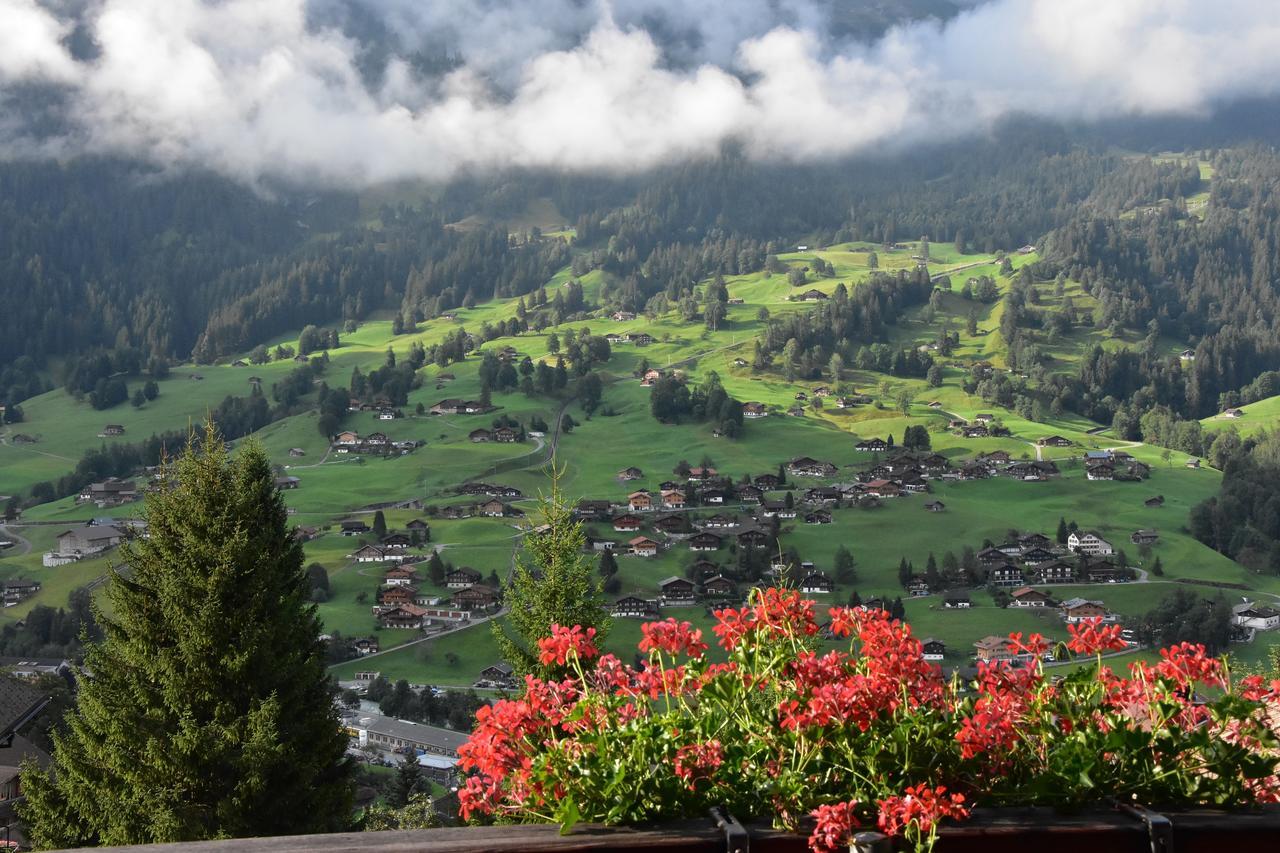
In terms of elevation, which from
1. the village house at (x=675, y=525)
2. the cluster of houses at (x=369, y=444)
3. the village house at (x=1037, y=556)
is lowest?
the village house at (x=1037, y=556)

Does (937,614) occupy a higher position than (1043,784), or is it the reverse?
(1043,784)

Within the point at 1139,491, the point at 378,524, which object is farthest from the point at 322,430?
the point at 1139,491

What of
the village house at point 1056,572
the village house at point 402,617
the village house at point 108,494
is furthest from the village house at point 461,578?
the village house at point 108,494

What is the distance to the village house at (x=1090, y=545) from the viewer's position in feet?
262

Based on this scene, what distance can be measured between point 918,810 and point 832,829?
0.28 meters

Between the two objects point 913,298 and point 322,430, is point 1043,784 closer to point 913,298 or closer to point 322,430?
point 322,430

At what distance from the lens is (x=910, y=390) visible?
133875 mm

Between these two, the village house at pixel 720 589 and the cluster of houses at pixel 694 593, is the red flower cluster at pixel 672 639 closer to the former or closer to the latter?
the cluster of houses at pixel 694 593

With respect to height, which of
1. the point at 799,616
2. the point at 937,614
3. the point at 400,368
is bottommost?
the point at 937,614

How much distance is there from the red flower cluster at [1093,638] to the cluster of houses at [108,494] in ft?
365

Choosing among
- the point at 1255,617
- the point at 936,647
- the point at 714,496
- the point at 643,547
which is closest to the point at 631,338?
the point at 714,496

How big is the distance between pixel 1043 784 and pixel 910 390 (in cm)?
13396

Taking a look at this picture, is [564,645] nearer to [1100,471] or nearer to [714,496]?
[714,496]

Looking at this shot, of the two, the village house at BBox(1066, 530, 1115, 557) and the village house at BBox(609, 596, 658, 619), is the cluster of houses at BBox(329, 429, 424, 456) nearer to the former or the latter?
the village house at BBox(609, 596, 658, 619)
